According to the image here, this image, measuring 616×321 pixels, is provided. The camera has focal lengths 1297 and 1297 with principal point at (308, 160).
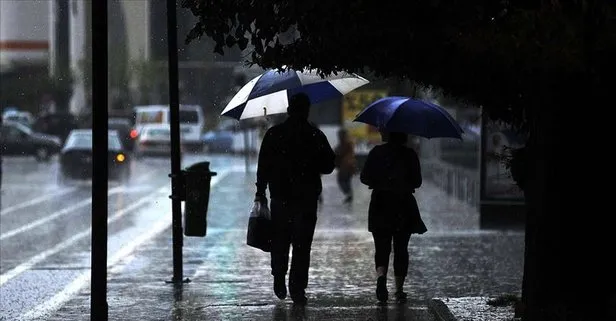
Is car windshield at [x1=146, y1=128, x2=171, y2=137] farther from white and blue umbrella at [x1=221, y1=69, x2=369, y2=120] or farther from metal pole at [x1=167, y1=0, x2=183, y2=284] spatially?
white and blue umbrella at [x1=221, y1=69, x2=369, y2=120]

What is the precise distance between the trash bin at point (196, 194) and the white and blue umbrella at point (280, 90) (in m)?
0.76

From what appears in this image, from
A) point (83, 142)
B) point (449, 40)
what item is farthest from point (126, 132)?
point (449, 40)

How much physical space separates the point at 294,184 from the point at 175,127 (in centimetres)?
199

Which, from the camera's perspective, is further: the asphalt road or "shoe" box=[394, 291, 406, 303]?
the asphalt road

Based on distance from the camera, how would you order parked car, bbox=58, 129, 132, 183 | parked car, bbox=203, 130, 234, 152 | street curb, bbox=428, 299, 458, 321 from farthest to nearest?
parked car, bbox=203, 130, 234, 152 → parked car, bbox=58, 129, 132, 183 → street curb, bbox=428, 299, 458, 321

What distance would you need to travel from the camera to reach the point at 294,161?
10.6m

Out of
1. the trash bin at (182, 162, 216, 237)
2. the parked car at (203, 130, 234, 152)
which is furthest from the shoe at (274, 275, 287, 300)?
the parked car at (203, 130, 234, 152)

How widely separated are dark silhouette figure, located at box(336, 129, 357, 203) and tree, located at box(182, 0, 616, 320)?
1578 centimetres

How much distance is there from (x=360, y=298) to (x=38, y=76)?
168ft

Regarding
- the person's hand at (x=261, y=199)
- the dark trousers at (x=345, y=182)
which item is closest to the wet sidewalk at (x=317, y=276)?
the person's hand at (x=261, y=199)

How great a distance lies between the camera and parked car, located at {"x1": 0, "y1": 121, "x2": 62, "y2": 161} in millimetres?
46875

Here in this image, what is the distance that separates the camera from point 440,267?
13.9 m

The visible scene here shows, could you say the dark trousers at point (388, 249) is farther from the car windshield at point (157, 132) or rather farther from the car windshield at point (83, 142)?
the car windshield at point (157, 132)

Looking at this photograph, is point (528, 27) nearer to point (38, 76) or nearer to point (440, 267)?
point (440, 267)
